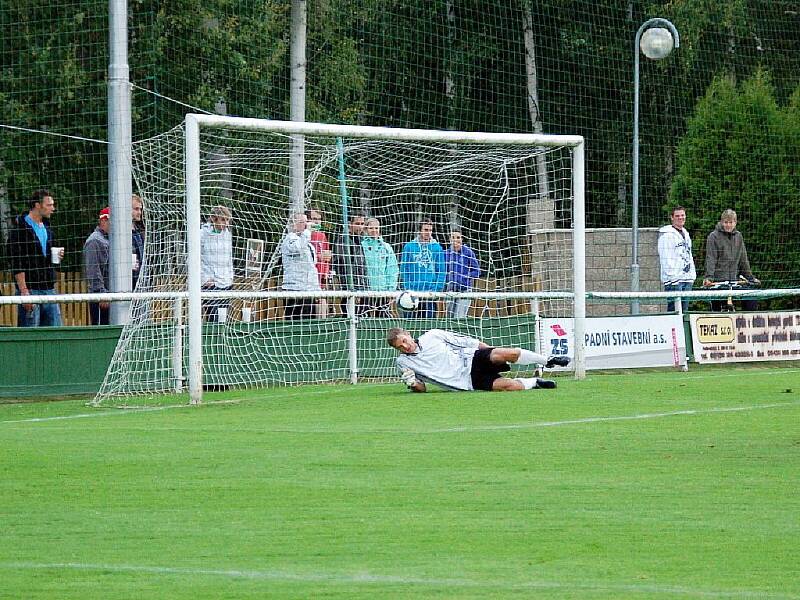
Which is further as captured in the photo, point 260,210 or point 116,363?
point 260,210

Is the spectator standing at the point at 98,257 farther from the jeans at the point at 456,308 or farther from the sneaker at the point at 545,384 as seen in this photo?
the sneaker at the point at 545,384

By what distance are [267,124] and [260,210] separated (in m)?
2.63

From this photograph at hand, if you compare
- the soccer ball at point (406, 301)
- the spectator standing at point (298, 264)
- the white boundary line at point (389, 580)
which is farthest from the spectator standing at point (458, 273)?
the white boundary line at point (389, 580)

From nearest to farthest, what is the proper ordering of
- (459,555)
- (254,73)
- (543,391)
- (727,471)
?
1. (459,555)
2. (727,471)
3. (543,391)
4. (254,73)

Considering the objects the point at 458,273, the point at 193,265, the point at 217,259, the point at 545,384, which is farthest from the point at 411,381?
the point at 458,273

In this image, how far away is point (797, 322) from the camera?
2322 centimetres

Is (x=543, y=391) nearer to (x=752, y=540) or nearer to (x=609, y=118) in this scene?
(x=752, y=540)

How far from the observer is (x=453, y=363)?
16.7 meters

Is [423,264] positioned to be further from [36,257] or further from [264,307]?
[36,257]

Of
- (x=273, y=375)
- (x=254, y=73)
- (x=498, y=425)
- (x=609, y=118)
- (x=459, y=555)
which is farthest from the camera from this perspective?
(x=609, y=118)

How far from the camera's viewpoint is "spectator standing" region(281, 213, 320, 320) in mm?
18859

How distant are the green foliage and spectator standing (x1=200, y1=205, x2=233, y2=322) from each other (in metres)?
15.9

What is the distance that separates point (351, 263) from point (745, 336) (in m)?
6.74

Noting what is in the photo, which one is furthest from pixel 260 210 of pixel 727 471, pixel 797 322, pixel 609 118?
pixel 609 118
